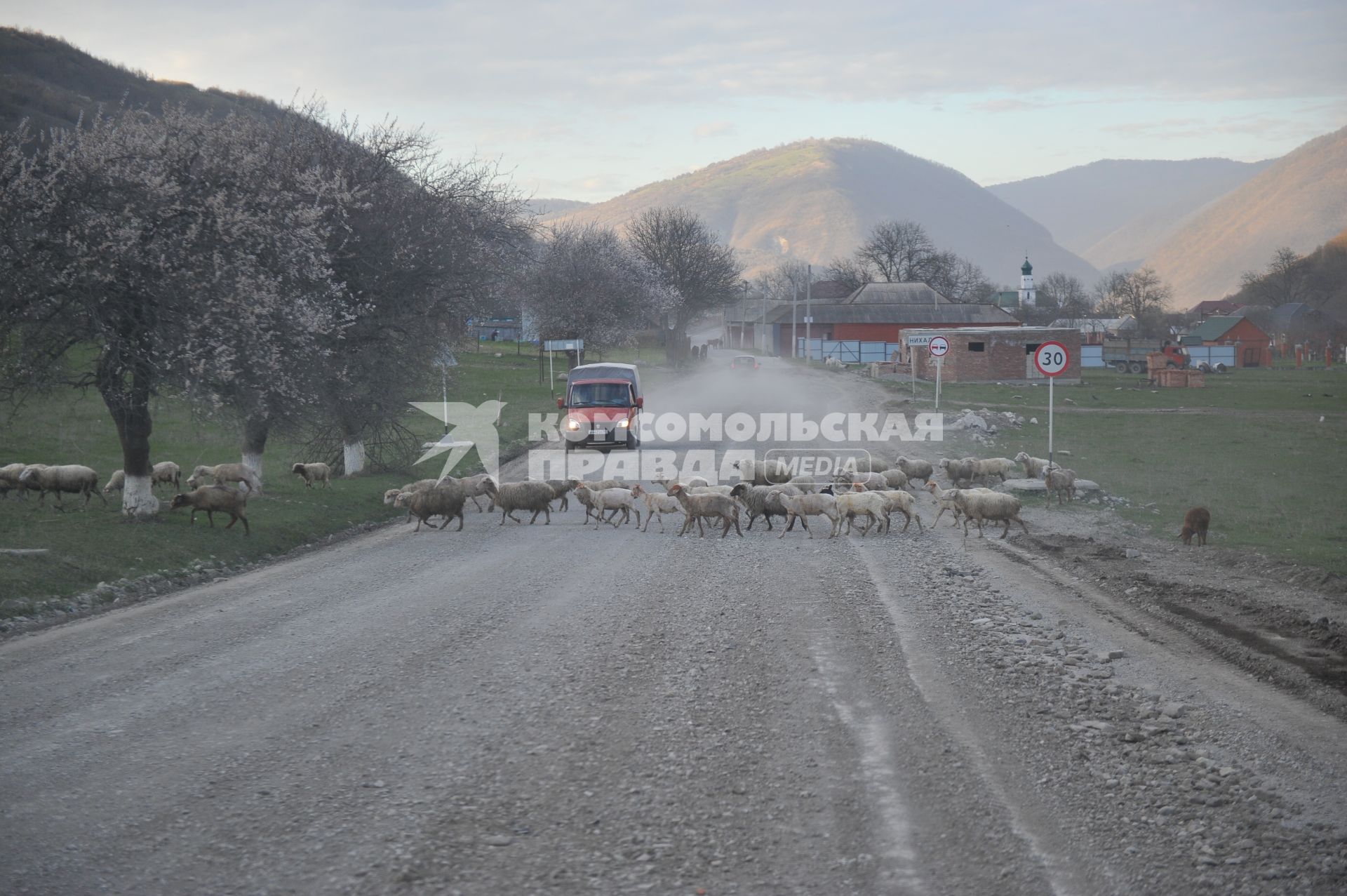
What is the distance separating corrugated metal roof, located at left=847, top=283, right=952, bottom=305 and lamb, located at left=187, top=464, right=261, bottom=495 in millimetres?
87522

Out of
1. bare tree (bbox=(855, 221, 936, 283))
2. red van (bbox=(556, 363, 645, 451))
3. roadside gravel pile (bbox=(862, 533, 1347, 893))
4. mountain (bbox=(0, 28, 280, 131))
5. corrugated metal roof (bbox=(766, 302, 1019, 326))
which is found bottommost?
roadside gravel pile (bbox=(862, 533, 1347, 893))

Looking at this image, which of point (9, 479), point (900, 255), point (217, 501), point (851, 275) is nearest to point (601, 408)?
point (217, 501)

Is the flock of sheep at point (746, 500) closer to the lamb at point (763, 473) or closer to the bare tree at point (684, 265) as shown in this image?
the lamb at point (763, 473)

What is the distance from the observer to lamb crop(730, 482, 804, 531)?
18609 millimetres

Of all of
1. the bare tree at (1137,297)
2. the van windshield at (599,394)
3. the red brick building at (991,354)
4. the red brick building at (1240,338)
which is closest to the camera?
the van windshield at (599,394)

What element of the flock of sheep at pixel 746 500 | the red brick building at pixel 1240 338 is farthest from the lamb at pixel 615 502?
the red brick building at pixel 1240 338

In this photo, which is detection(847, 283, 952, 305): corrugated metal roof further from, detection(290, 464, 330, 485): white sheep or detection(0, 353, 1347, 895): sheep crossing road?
detection(0, 353, 1347, 895): sheep crossing road

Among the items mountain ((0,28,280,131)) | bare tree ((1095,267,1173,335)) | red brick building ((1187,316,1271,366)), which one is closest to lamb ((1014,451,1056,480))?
red brick building ((1187,316,1271,366))

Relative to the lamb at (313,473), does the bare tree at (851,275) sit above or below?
above

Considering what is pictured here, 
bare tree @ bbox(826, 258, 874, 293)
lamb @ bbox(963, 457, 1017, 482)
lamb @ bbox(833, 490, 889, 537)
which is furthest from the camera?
bare tree @ bbox(826, 258, 874, 293)

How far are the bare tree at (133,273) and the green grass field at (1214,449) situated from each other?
52.8ft

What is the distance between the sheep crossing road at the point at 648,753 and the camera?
5.64 metres

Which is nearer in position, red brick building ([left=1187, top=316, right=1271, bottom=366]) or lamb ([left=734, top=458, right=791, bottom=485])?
lamb ([left=734, top=458, right=791, bottom=485])

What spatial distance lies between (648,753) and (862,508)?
1127 centimetres
